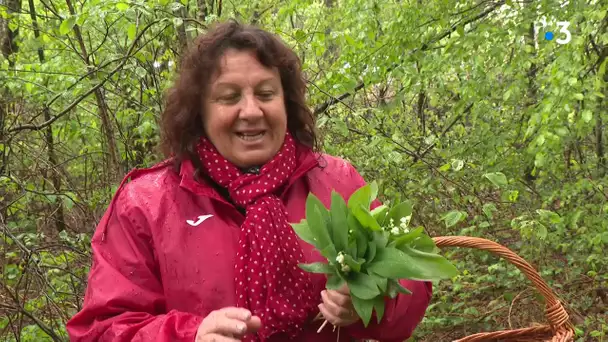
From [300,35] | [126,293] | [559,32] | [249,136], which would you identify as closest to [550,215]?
[559,32]

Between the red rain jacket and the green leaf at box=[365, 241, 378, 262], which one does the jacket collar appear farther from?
the green leaf at box=[365, 241, 378, 262]

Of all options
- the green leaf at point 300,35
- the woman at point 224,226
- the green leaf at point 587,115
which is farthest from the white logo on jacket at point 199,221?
the green leaf at point 587,115

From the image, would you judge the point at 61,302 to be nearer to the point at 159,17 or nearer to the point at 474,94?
the point at 159,17

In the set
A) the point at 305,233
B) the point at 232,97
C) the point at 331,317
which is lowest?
the point at 331,317

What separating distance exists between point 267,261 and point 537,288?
106 centimetres

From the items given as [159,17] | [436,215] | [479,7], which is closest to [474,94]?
[479,7]

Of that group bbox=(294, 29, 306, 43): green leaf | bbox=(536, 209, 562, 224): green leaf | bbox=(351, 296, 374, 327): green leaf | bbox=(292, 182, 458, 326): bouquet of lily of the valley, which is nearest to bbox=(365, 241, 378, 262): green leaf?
bbox=(292, 182, 458, 326): bouquet of lily of the valley

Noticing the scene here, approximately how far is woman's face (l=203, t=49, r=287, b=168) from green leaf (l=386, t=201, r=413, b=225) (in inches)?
18.8

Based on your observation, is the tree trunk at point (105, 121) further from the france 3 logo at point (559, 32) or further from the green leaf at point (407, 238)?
the france 3 logo at point (559, 32)

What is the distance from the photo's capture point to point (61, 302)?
10.4 ft

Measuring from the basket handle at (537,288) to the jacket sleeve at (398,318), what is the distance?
0.63 ft

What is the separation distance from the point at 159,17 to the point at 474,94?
252 centimetres

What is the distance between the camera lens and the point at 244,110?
178cm

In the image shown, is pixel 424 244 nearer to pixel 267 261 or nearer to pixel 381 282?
pixel 381 282
